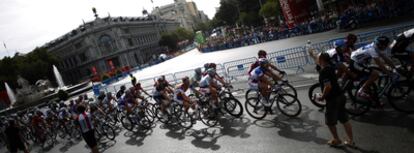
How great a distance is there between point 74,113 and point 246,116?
8.19 meters

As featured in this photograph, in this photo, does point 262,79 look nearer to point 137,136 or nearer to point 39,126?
point 137,136

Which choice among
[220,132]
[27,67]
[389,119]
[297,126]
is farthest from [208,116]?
[27,67]

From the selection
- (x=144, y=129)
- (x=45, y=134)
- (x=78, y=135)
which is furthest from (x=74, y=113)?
(x=144, y=129)

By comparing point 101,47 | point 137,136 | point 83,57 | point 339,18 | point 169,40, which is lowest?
point 137,136

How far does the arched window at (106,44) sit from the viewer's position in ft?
288

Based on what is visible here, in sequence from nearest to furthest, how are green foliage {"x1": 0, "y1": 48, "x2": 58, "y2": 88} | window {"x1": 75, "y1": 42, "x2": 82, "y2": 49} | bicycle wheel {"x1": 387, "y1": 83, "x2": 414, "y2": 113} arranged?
bicycle wheel {"x1": 387, "y1": 83, "x2": 414, "y2": 113} → green foliage {"x1": 0, "y1": 48, "x2": 58, "y2": 88} → window {"x1": 75, "y1": 42, "x2": 82, "y2": 49}

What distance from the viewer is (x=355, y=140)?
21.4 feet

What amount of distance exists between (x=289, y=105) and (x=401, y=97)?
9.26 ft

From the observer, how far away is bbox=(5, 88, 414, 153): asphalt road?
6.28 metres

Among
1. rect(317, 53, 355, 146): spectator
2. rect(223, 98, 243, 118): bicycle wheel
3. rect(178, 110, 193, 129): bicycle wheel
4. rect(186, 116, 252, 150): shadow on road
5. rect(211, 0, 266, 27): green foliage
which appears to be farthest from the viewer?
rect(211, 0, 266, 27): green foliage

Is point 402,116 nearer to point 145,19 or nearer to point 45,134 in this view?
point 45,134

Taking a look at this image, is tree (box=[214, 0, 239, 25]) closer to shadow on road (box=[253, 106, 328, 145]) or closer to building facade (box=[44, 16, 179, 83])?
building facade (box=[44, 16, 179, 83])

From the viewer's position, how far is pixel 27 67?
68.1 m

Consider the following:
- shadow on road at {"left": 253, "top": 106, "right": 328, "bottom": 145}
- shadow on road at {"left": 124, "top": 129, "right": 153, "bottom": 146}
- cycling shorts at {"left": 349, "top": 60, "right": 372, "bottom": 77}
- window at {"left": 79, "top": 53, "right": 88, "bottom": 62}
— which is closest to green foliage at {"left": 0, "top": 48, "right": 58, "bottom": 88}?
window at {"left": 79, "top": 53, "right": 88, "bottom": 62}
